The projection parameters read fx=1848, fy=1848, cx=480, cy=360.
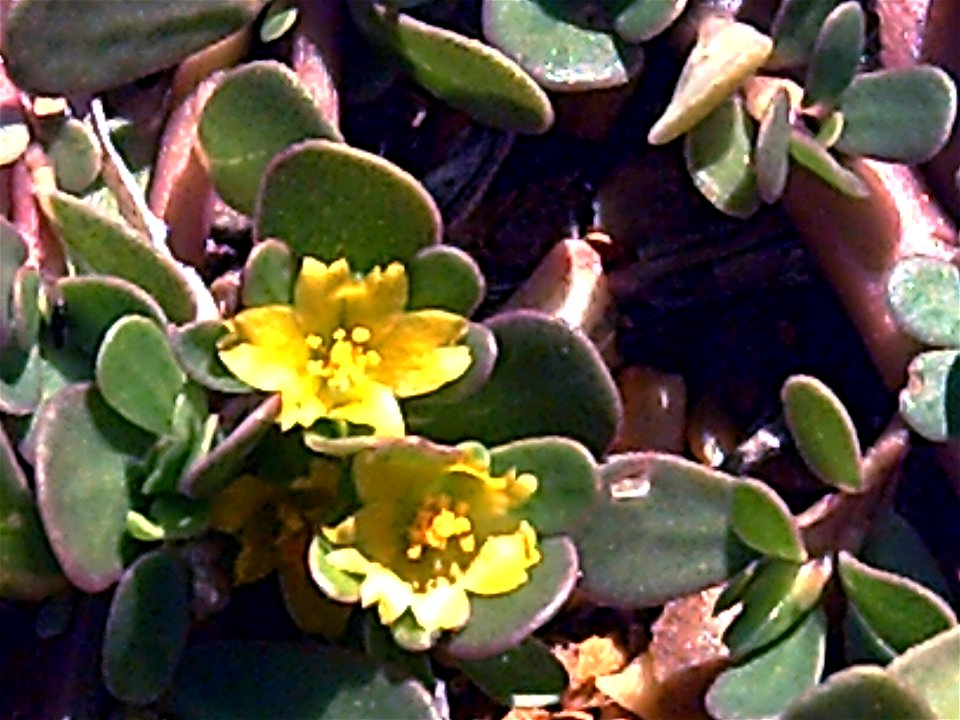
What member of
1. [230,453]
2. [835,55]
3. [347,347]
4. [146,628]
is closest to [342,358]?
[347,347]

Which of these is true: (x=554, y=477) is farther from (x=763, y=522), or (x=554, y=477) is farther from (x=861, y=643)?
(x=861, y=643)

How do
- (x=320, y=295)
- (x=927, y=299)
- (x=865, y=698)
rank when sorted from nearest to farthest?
(x=865, y=698) → (x=320, y=295) → (x=927, y=299)

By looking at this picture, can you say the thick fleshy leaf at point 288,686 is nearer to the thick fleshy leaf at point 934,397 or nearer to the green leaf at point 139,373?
the green leaf at point 139,373

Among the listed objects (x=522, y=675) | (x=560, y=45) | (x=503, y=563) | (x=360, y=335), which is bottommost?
(x=522, y=675)

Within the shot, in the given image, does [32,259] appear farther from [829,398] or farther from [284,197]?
[829,398]

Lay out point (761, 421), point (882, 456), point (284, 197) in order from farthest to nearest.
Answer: point (761, 421) < point (882, 456) < point (284, 197)

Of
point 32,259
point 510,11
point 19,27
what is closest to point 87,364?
point 32,259

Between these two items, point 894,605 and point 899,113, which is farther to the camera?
point 899,113
